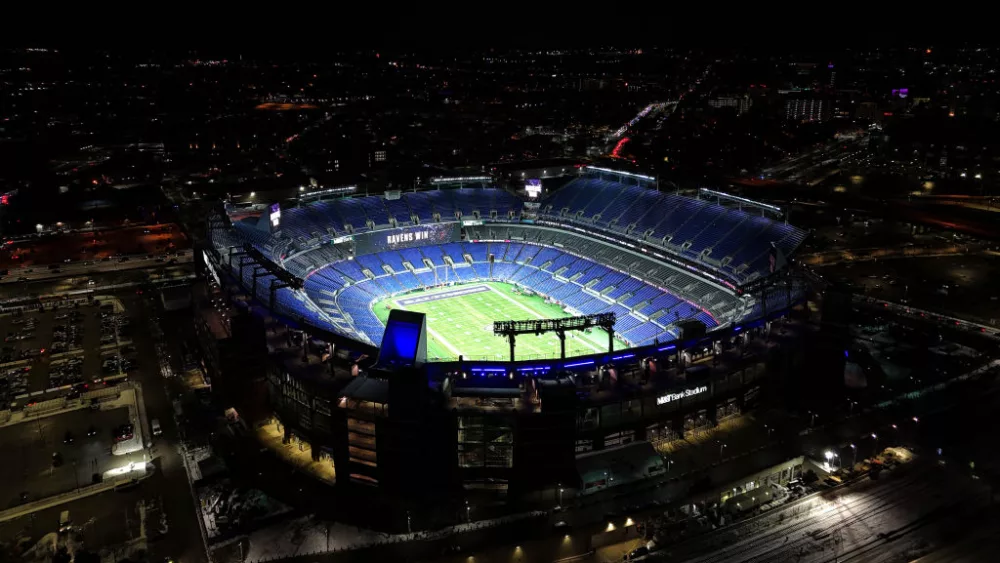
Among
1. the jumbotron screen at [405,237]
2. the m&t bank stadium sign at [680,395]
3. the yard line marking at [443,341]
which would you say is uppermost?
the jumbotron screen at [405,237]

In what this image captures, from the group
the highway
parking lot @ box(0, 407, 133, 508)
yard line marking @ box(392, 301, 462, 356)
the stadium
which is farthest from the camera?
yard line marking @ box(392, 301, 462, 356)

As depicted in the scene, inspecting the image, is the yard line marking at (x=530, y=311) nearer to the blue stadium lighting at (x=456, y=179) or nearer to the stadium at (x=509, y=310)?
the stadium at (x=509, y=310)

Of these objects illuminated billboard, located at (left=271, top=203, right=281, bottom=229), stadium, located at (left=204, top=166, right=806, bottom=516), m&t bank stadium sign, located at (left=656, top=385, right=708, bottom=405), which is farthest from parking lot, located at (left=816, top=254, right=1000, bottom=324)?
illuminated billboard, located at (left=271, top=203, right=281, bottom=229)

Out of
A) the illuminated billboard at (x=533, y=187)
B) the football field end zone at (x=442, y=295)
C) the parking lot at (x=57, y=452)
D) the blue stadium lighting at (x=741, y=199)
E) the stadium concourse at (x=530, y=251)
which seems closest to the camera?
the parking lot at (x=57, y=452)

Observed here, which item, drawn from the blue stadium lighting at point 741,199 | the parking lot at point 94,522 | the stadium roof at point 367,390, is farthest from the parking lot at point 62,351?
the blue stadium lighting at point 741,199

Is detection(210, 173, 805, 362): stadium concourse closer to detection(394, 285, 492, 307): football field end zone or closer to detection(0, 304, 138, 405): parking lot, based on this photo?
detection(394, 285, 492, 307): football field end zone

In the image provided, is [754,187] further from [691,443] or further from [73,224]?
[73,224]
